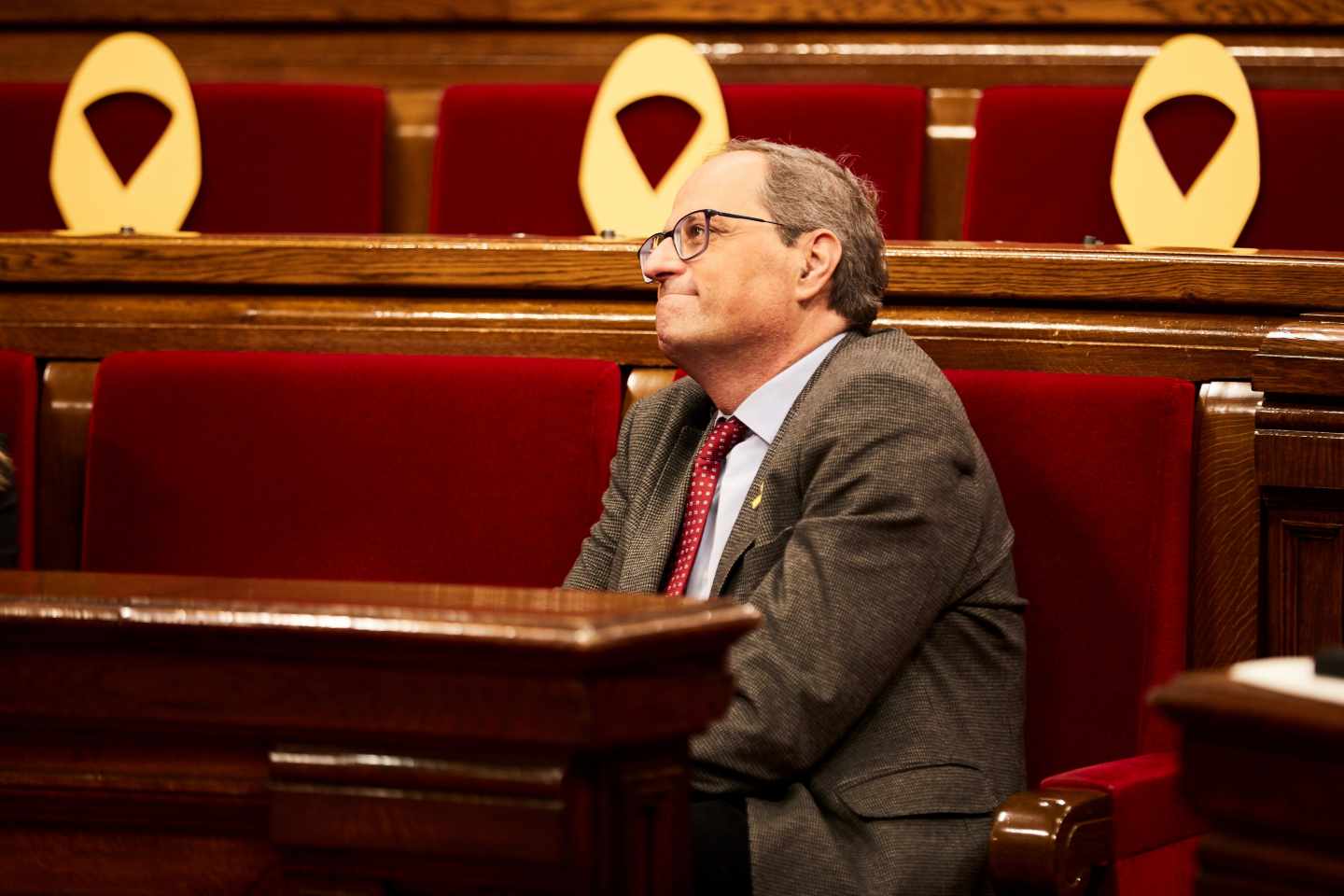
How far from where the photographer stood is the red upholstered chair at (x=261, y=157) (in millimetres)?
1612

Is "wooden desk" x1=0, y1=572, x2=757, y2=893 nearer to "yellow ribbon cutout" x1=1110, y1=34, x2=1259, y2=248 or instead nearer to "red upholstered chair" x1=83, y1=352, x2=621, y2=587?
"red upholstered chair" x1=83, y1=352, x2=621, y2=587

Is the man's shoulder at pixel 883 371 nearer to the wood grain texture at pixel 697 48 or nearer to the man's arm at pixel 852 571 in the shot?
the man's arm at pixel 852 571

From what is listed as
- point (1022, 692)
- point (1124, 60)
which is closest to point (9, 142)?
point (1124, 60)

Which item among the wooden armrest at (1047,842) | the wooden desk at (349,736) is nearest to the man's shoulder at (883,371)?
the wooden armrest at (1047,842)

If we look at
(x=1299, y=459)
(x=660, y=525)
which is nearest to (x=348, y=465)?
(x=660, y=525)

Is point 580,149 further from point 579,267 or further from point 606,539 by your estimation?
point 606,539

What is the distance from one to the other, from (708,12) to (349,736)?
1335mm

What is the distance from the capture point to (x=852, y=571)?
2.55 ft

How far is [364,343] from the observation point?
1.05 meters

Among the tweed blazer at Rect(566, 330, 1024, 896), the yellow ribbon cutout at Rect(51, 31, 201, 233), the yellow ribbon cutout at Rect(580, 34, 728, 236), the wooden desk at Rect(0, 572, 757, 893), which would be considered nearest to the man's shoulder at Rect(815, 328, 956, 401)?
the tweed blazer at Rect(566, 330, 1024, 896)

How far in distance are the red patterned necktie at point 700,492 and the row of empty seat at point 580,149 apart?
60 cm

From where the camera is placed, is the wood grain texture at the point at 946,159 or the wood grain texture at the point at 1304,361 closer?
the wood grain texture at the point at 1304,361

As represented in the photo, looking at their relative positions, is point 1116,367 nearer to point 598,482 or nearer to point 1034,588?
point 1034,588

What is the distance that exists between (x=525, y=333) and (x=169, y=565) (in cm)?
27
